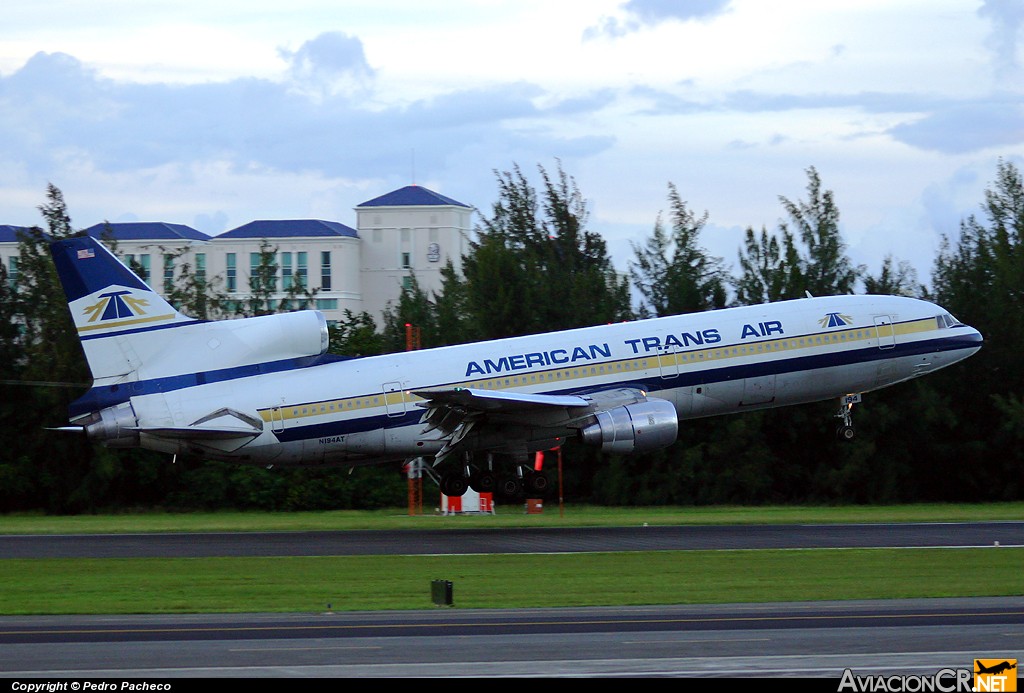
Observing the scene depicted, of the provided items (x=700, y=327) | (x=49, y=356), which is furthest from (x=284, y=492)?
(x=700, y=327)

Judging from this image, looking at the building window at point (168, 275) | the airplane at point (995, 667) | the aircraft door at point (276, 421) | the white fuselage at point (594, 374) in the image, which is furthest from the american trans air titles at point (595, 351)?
the building window at point (168, 275)

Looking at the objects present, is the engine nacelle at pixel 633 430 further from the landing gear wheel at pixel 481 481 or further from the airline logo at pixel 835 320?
the airline logo at pixel 835 320

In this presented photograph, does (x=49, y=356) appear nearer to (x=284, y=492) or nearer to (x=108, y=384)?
(x=284, y=492)

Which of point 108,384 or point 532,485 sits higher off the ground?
point 108,384

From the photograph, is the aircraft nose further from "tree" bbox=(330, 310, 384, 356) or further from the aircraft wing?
"tree" bbox=(330, 310, 384, 356)

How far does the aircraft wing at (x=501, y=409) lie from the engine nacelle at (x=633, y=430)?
87 cm

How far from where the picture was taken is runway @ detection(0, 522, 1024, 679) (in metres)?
14.9

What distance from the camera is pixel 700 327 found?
1507 inches

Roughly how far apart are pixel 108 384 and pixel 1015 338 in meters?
42.4

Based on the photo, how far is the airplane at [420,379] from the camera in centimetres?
3675

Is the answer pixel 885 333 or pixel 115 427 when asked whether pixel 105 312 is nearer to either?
pixel 115 427

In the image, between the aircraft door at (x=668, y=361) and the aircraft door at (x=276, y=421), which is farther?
the aircraft door at (x=668, y=361)

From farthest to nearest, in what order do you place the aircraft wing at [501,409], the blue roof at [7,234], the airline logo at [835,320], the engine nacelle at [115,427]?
the blue roof at [7,234] < the airline logo at [835,320] < the engine nacelle at [115,427] < the aircraft wing at [501,409]

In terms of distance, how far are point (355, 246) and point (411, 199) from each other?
7.72 metres
